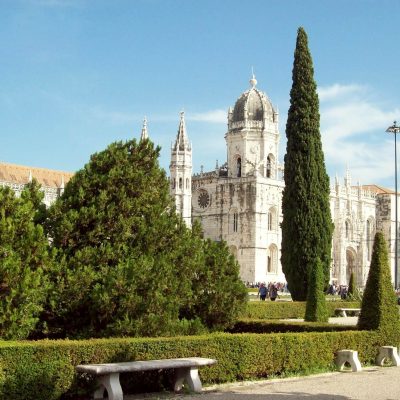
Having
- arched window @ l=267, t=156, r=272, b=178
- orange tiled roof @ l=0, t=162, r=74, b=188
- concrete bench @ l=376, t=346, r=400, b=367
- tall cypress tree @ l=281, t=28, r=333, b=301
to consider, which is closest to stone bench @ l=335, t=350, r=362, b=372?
concrete bench @ l=376, t=346, r=400, b=367

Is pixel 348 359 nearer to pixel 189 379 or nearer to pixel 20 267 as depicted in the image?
pixel 189 379

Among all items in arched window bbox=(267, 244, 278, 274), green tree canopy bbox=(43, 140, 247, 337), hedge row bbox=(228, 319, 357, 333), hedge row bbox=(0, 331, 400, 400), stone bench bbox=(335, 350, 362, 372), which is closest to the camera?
hedge row bbox=(0, 331, 400, 400)

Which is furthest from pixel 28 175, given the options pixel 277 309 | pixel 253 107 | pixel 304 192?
pixel 277 309

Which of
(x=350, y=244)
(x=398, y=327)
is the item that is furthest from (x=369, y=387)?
(x=350, y=244)

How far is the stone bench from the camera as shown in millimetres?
12324

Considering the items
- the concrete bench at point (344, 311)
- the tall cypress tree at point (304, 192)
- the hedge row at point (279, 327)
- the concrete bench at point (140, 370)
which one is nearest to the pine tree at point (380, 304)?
the hedge row at point (279, 327)

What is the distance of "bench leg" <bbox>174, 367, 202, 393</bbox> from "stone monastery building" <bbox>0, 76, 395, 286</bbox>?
45.1 m

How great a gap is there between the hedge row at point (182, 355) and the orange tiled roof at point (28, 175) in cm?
4484

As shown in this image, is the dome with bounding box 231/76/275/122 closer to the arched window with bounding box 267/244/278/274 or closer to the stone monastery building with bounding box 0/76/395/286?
the stone monastery building with bounding box 0/76/395/286

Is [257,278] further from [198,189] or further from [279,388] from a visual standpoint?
[279,388]

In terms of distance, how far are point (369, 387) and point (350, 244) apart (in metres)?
58.1

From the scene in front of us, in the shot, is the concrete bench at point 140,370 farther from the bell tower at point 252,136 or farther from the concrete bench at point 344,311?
the bell tower at point 252,136

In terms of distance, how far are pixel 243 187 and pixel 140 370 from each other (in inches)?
1917

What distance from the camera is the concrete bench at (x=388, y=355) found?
1315cm
